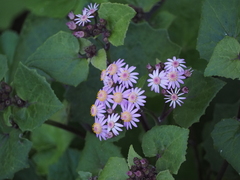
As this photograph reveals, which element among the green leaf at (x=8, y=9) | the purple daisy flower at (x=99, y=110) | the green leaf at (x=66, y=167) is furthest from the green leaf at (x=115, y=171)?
the green leaf at (x=8, y=9)

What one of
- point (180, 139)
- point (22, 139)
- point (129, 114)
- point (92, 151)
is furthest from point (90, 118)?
point (180, 139)

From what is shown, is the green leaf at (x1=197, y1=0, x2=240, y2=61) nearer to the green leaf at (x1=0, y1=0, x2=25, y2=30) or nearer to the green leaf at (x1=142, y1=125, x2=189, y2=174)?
the green leaf at (x1=142, y1=125, x2=189, y2=174)

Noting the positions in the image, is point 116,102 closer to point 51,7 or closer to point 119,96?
point 119,96

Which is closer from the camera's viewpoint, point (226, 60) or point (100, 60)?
point (226, 60)

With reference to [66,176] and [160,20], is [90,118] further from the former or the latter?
[160,20]

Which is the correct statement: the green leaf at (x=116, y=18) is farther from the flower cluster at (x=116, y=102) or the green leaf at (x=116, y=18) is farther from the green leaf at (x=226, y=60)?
the green leaf at (x=226, y=60)

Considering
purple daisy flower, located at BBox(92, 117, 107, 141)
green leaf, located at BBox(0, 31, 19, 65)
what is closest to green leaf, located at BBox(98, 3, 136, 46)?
purple daisy flower, located at BBox(92, 117, 107, 141)

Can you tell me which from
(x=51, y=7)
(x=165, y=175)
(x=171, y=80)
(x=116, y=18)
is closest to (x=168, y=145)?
(x=165, y=175)
